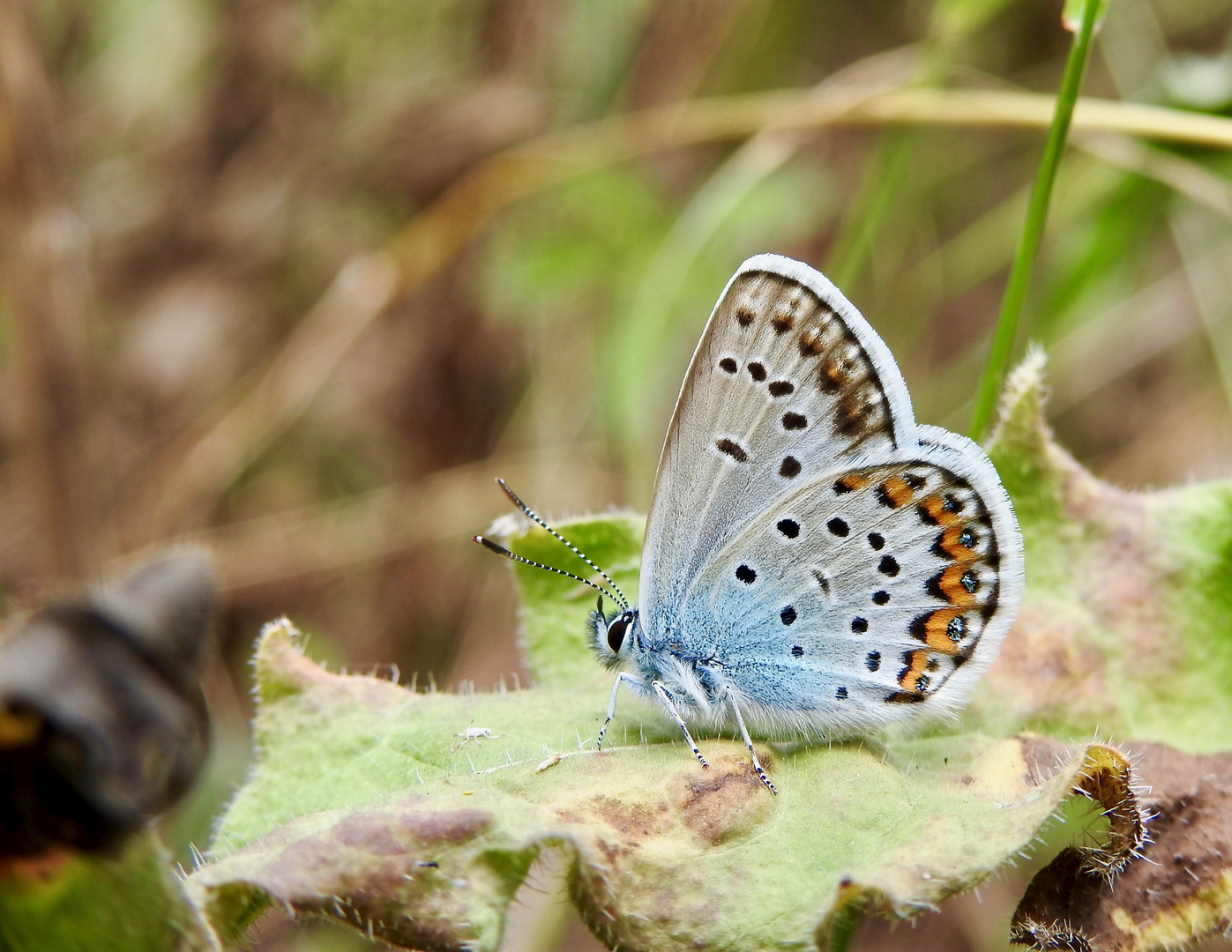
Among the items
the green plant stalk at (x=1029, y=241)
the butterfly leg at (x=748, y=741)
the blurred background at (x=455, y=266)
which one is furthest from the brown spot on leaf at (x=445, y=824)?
the blurred background at (x=455, y=266)

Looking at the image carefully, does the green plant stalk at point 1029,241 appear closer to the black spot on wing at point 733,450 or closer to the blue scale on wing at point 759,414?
the blue scale on wing at point 759,414

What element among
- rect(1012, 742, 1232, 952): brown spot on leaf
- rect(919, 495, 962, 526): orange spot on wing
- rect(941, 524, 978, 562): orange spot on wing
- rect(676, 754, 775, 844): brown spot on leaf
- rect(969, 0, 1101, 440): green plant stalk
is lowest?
rect(1012, 742, 1232, 952): brown spot on leaf

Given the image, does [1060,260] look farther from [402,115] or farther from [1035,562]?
[402,115]

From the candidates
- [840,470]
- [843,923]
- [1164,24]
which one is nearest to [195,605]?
[843,923]

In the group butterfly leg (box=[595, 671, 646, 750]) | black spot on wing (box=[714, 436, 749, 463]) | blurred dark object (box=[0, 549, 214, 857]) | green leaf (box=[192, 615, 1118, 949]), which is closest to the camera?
blurred dark object (box=[0, 549, 214, 857])

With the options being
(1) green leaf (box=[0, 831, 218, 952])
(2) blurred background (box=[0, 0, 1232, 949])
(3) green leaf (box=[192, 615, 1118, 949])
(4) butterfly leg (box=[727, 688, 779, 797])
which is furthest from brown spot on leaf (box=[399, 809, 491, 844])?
(2) blurred background (box=[0, 0, 1232, 949])

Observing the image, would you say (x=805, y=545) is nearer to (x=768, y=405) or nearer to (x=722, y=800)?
(x=768, y=405)

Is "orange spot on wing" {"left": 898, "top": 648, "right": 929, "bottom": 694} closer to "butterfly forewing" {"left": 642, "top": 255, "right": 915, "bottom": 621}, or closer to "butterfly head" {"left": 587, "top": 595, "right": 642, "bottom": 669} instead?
"butterfly forewing" {"left": 642, "top": 255, "right": 915, "bottom": 621}
